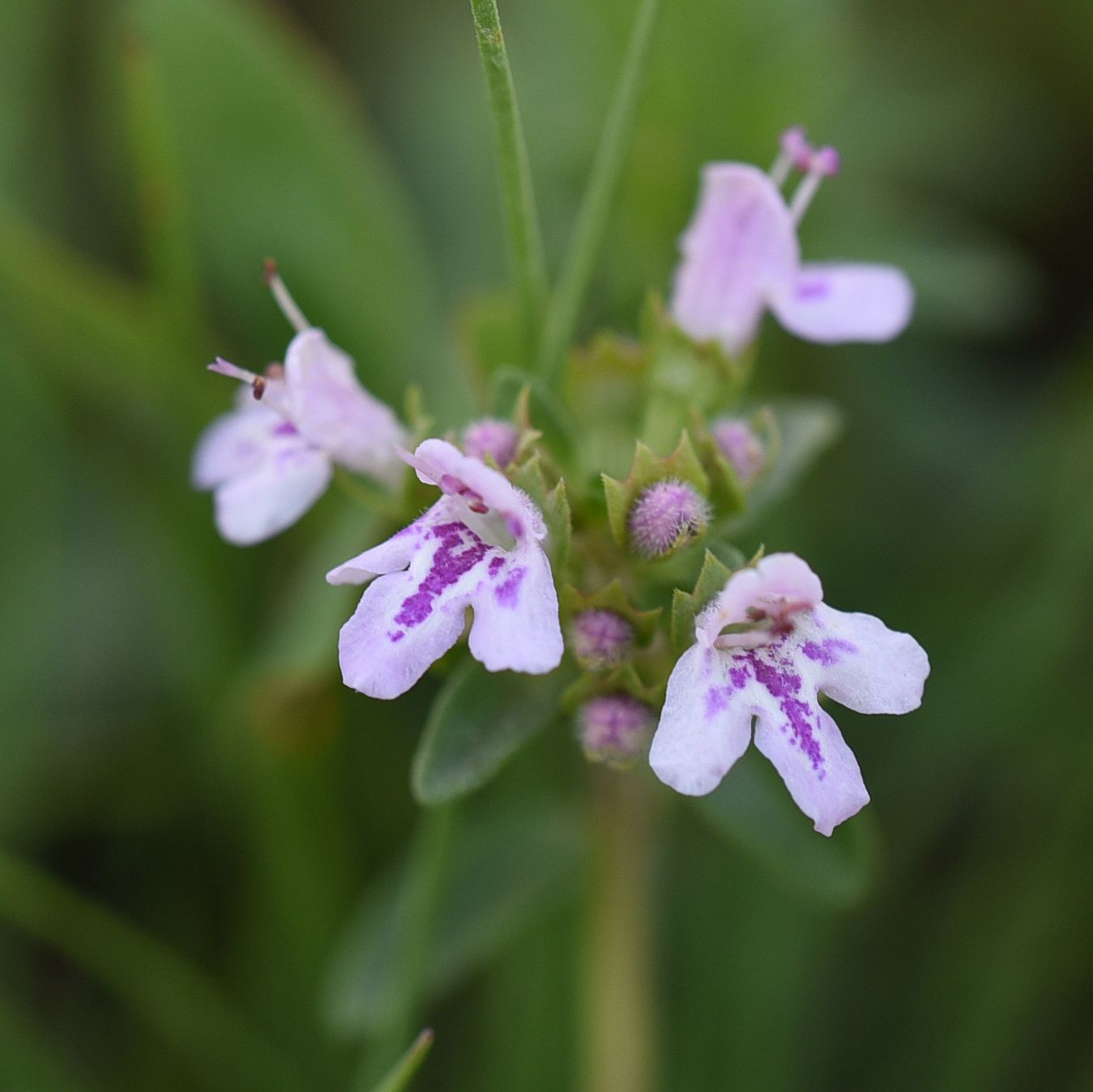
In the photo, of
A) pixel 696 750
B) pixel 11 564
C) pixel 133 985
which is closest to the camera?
pixel 696 750

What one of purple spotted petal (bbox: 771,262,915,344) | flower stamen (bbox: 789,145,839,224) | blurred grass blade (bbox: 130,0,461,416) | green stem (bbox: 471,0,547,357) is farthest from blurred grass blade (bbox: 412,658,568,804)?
blurred grass blade (bbox: 130,0,461,416)

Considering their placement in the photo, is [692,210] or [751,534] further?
[692,210]

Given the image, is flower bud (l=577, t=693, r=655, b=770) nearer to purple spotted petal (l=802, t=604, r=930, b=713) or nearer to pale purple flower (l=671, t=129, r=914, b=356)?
purple spotted petal (l=802, t=604, r=930, b=713)

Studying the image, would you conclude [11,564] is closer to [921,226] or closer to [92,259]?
[92,259]

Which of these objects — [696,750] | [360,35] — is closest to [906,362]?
[360,35]

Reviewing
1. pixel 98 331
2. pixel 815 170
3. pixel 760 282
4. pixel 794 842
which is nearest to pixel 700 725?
pixel 794 842

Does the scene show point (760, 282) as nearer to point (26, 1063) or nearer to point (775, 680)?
point (775, 680)

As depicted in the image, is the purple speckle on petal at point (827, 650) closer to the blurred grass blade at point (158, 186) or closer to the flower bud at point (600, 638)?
the flower bud at point (600, 638)

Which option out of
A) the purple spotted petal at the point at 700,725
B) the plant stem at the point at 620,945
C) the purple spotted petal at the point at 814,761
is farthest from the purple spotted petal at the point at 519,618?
the plant stem at the point at 620,945
